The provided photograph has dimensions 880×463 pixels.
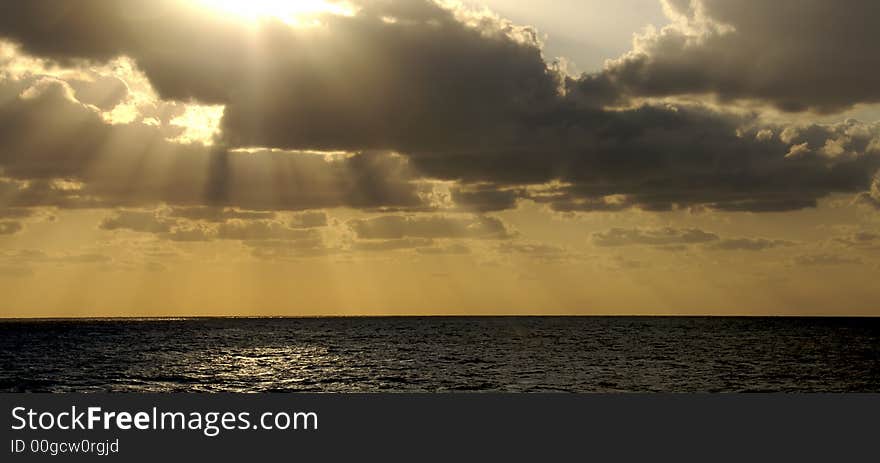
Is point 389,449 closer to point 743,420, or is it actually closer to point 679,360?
point 743,420

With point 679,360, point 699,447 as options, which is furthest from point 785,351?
point 699,447

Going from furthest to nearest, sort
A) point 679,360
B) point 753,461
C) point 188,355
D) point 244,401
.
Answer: point 188,355 → point 679,360 → point 244,401 → point 753,461

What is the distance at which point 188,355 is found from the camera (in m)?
132

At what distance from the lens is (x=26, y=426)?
38.2 meters

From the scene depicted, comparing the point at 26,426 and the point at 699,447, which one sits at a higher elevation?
the point at 26,426

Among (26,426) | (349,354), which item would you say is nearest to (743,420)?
(26,426)

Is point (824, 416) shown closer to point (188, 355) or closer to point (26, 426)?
point (26, 426)

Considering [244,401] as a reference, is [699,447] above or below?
below

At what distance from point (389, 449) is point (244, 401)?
8.42 meters

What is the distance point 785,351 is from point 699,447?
11279 cm

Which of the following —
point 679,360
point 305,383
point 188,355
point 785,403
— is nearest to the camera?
point 785,403

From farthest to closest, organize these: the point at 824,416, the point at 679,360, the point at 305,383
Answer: the point at 679,360 → the point at 305,383 → the point at 824,416

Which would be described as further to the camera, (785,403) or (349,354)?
(349,354)

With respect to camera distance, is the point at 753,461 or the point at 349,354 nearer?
the point at 753,461
